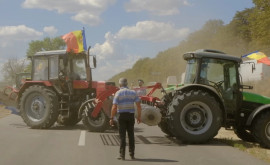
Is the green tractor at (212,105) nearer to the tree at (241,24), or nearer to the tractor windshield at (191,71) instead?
the tractor windshield at (191,71)

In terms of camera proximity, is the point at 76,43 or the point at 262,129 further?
the point at 76,43

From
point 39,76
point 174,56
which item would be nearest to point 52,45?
point 174,56

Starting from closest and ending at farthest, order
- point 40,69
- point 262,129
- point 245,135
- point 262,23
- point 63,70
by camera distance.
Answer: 1. point 262,129
2. point 245,135
3. point 63,70
4. point 40,69
5. point 262,23

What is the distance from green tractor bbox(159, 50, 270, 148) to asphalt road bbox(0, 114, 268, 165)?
50 centimetres

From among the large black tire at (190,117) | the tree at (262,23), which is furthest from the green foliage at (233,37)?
the large black tire at (190,117)

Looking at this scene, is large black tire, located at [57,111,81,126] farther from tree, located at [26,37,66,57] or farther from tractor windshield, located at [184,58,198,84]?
tree, located at [26,37,66,57]

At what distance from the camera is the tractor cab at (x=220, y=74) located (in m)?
10.6

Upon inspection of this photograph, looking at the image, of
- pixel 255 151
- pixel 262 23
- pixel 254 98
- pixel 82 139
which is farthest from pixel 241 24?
pixel 255 151

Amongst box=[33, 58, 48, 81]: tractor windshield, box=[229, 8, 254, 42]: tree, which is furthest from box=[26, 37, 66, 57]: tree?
box=[33, 58, 48, 81]: tractor windshield

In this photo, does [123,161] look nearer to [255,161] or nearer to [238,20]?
[255,161]

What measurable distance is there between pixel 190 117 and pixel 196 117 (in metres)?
0.16

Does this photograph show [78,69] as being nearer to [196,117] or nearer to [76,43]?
[76,43]

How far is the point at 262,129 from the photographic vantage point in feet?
33.0

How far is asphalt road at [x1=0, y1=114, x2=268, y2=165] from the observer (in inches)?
307
